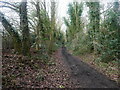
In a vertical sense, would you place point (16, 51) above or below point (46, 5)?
below

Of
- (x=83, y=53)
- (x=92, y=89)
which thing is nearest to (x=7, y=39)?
(x=92, y=89)

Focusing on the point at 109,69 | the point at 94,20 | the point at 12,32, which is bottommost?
A: the point at 109,69

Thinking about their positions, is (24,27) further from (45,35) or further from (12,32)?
(45,35)

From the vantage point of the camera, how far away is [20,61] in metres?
6.32

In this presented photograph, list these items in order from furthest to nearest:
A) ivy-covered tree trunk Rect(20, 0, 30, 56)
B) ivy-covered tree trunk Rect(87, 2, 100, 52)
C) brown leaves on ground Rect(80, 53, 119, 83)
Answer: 1. ivy-covered tree trunk Rect(87, 2, 100, 52)
2. ivy-covered tree trunk Rect(20, 0, 30, 56)
3. brown leaves on ground Rect(80, 53, 119, 83)

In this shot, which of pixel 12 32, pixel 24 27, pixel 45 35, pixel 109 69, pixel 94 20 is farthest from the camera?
pixel 45 35

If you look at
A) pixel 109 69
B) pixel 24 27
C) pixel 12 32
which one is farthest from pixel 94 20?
pixel 12 32

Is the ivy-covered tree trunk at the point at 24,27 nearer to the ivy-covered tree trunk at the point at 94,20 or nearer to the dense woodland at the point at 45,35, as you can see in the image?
the dense woodland at the point at 45,35

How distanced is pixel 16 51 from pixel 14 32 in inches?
49.0

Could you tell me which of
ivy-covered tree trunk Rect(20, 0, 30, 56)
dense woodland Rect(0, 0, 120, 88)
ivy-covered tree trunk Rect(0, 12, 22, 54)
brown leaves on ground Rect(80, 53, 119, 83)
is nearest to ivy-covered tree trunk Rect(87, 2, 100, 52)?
dense woodland Rect(0, 0, 120, 88)

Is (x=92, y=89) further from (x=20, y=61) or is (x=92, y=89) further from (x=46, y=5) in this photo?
(x=46, y=5)

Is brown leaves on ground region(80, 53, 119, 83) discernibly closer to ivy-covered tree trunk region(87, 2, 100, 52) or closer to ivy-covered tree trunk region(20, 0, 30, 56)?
ivy-covered tree trunk region(87, 2, 100, 52)

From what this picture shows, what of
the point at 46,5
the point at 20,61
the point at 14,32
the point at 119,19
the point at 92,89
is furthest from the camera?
the point at 46,5

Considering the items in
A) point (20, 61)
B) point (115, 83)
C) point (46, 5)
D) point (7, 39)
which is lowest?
point (115, 83)
